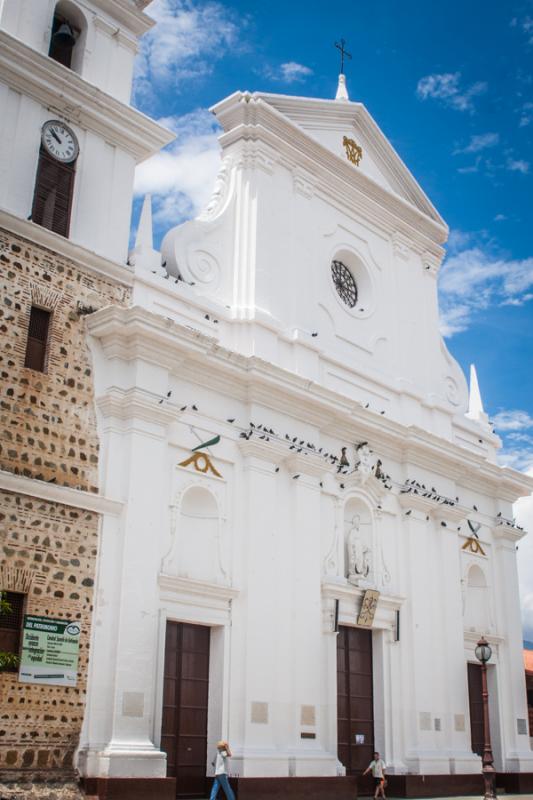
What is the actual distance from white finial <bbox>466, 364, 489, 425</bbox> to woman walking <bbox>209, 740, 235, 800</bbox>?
13855 millimetres

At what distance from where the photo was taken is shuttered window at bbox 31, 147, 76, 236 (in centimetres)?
1703

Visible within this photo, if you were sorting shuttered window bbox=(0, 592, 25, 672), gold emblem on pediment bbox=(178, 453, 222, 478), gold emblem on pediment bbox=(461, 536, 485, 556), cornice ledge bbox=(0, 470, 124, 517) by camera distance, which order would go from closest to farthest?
shuttered window bbox=(0, 592, 25, 672)
cornice ledge bbox=(0, 470, 124, 517)
gold emblem on pediment bbox=(178, 453, 222, 478)
gold emblem on pediment bbox=(461, 536, 485, 556)

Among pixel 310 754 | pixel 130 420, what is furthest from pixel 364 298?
pixel 310 754

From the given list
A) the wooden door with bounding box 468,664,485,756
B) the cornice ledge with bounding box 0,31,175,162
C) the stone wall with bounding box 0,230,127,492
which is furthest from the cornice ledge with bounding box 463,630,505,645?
the cornice ledge with bounding box 0,31,175,162

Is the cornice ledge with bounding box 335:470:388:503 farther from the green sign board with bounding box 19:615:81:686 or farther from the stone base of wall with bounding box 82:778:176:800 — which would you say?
the stone base of wall with bounding box 82:778:176:800

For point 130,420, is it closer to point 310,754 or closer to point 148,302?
point 148,302

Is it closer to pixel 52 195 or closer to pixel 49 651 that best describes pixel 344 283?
pixel 52 195

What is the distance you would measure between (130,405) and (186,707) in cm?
538

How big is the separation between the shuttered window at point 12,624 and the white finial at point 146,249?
670cm

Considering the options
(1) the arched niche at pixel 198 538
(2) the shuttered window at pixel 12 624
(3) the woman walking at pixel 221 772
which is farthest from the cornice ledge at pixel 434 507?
(2) the shuttered window at pixel 12 624

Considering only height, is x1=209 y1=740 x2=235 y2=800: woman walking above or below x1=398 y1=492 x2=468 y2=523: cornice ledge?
below

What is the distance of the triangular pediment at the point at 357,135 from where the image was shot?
23109 mm

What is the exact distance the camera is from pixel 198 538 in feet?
59.1

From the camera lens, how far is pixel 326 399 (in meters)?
20.4
